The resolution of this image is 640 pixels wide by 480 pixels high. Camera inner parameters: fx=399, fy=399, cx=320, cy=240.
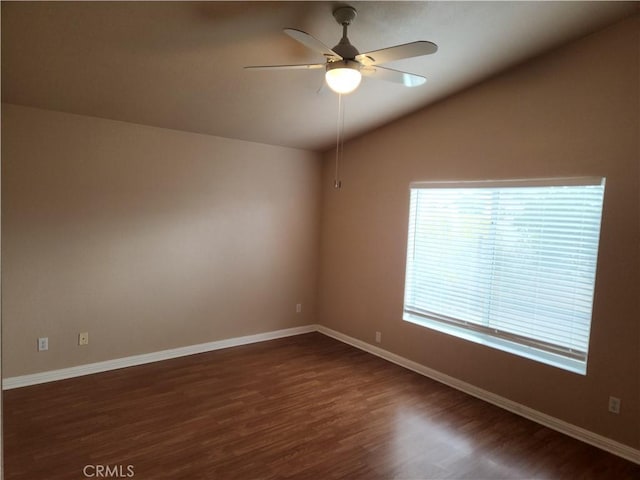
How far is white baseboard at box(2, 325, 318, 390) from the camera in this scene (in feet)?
11.3

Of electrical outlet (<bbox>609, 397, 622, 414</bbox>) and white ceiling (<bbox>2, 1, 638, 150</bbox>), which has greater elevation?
white ceiling (<bbox>2, 1, 638, 150</bbox>)

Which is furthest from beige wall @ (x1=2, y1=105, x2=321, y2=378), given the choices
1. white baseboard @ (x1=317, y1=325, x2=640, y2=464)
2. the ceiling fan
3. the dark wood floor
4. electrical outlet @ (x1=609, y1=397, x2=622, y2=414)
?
electrical outlet @ (x1=609, y1=397, x2=622, y2=414)

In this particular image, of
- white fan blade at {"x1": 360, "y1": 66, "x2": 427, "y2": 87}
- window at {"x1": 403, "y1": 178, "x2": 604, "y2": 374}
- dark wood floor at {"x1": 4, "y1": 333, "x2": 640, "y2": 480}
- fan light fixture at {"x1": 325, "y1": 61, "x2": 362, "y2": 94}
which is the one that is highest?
white fan blade at {"x1": 360, "y1": 66, "x2": 427, "y2": 87}

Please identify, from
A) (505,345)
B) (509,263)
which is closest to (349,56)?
(509,263)

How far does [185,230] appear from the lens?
4.21 metres

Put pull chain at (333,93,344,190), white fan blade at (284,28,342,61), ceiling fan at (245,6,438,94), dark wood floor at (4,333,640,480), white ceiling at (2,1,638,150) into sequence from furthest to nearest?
pull chain at (333,93,344,190), dark wood floor at (4,333,640,480), white ceiling at (2,1,638,150), ceiling fan at (245,6,438,94), white fan blade at (284,28,342,61)

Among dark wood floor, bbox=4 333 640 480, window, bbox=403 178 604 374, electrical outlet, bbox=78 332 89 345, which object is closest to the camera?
dark wood floor, bbox=4 333 640 480

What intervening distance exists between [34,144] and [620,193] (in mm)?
4562

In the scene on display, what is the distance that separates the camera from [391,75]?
2.46 m

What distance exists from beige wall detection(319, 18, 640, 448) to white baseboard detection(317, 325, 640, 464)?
0.05m

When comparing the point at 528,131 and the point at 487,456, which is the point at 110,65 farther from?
the point at 487,456

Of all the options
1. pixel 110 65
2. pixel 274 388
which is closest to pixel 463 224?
pixel 274 388

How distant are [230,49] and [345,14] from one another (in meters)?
0.83

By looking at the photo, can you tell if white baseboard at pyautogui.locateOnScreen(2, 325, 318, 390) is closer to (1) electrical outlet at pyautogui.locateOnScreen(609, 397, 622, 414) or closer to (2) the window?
(2) the window
